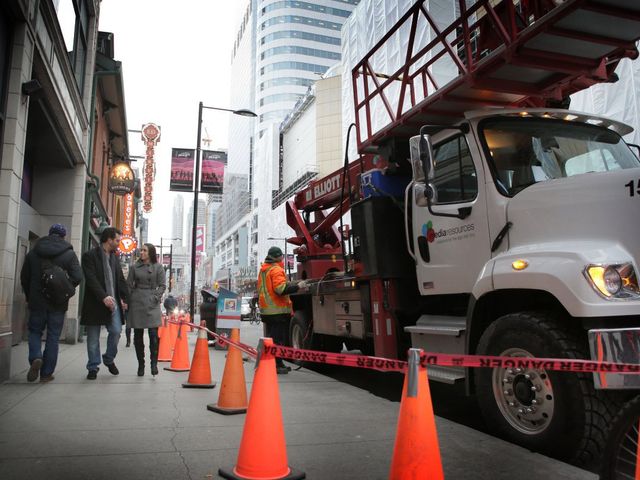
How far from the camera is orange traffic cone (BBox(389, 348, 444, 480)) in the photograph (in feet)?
8.48

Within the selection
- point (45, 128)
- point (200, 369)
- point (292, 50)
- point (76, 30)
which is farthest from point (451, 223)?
point (292, 50)

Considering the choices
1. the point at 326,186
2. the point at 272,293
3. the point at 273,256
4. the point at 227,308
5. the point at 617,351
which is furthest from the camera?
the point at 227,308

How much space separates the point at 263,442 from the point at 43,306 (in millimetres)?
4702

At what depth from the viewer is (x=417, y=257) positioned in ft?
19.3

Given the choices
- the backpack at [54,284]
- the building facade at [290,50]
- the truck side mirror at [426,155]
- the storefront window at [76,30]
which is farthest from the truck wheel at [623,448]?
the building facade at [290,50]

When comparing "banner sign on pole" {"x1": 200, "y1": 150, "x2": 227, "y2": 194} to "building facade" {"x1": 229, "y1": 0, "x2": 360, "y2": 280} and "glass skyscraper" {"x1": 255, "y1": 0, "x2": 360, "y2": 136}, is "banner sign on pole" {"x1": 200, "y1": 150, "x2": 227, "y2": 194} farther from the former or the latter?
"glass skyscraper" {"x1": 255, "y1": 0, "x2": 360, "y2": 136}

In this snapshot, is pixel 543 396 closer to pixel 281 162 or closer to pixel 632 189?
pixel 632 189

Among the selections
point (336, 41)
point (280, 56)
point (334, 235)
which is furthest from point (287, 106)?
point (334, 235)

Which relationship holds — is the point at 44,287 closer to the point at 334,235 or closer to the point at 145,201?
the point at 334,235

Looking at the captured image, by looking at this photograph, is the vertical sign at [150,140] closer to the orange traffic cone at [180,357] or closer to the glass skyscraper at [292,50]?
the orange traffic cone at [180,357]

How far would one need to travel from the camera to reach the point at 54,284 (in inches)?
257

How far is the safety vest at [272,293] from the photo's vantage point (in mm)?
8273

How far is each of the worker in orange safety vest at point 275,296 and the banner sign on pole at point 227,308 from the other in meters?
4.72

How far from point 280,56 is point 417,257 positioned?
11627cm
